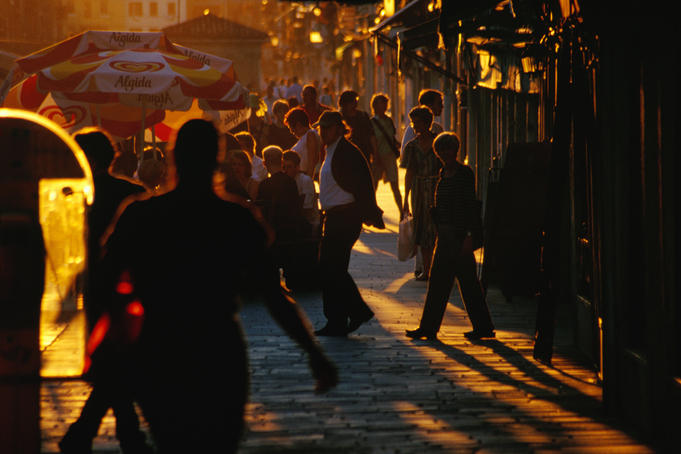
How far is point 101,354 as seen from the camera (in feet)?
16.0

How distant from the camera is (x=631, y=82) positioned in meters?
6.99

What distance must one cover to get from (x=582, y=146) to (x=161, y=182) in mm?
4031

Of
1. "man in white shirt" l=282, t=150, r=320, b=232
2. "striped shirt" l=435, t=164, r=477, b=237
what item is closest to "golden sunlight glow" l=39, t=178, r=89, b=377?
"striped shirt" l=435, t=164, r=477, b=237

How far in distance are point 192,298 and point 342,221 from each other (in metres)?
5.79

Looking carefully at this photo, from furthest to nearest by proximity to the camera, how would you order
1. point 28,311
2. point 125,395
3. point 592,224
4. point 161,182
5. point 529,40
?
point 529,40 → point 161,182 → point 592,224 → point 125,395 → point 28,311

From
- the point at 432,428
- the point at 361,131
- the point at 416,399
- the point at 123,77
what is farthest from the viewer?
the point at 361,131

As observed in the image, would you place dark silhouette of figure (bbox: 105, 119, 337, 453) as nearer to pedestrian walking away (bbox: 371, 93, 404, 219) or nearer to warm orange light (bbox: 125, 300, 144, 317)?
warm orange light (bbox: 125, 300, 144, 317)

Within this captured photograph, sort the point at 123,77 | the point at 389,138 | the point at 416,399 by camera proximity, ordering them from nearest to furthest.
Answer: the point at 416,399
the point at 123,77
the point at 389,138

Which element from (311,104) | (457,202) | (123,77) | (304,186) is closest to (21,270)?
(457,202)

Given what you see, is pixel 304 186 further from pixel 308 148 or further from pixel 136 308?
pixel 136 308

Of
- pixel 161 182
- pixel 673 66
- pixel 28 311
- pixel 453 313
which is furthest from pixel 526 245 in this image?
pixel 28 311

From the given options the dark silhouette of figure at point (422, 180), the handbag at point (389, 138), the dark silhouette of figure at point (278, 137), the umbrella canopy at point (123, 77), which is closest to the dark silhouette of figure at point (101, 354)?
the dark silhouette of figure at point (422, 180)

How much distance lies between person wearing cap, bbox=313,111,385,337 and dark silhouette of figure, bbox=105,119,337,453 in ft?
18.0

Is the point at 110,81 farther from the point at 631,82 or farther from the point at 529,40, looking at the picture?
the point at 631,82
